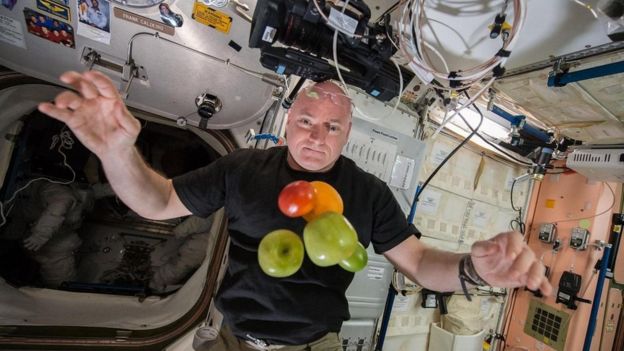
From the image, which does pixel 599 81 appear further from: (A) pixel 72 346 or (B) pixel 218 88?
(A) pixel 72 346

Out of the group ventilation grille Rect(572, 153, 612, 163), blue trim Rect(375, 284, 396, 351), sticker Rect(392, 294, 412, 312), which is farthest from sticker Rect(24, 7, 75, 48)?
ventilation grille Rect(572, 153, 612, 163)

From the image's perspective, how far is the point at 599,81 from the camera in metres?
1.63

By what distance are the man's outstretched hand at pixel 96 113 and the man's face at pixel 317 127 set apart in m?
0.66

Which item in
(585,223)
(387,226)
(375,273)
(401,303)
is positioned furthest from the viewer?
(585,223)

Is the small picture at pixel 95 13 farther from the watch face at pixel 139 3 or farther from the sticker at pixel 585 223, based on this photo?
the sticker at pixel 585 223

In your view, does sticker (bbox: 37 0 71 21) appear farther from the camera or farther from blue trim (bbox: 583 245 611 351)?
blue trim (bbox: 583 245 611 351)

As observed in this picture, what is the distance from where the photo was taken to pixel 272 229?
1.24 m

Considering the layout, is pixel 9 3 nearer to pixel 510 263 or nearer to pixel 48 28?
pixel 48 28

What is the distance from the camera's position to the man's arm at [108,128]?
2.71 feet

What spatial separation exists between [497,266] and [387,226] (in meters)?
0.53

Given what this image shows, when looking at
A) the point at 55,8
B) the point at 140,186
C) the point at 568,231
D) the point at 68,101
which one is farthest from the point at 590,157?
the point at 55,8

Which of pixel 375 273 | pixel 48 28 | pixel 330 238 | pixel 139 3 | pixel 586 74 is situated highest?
pixel 586 74

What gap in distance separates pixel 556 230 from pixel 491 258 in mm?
3483

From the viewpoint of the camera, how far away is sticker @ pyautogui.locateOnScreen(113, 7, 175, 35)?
144cm
